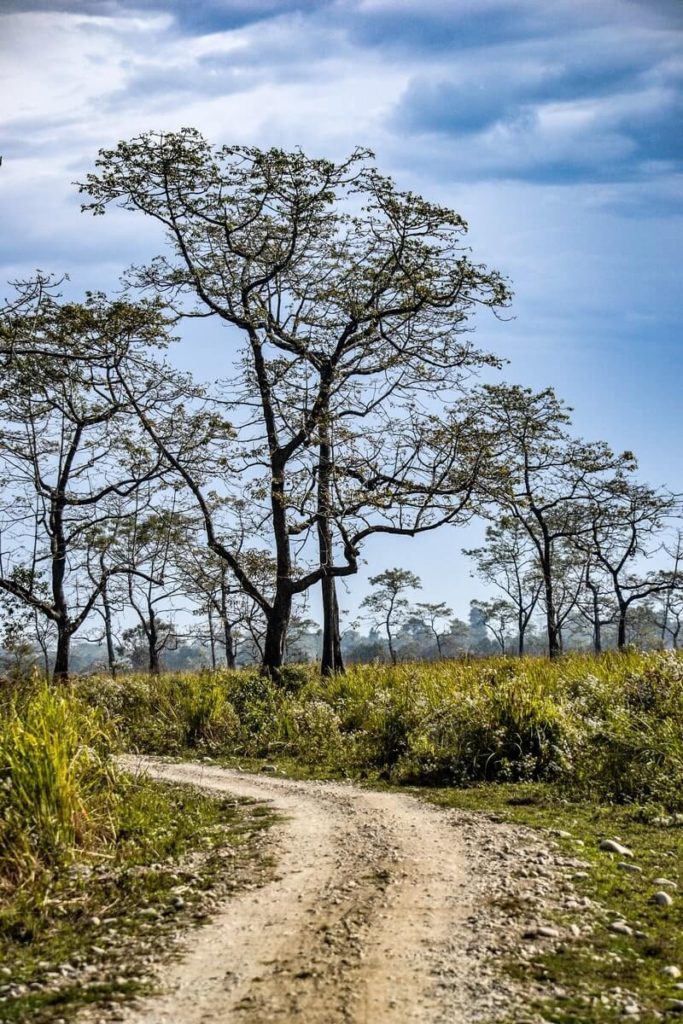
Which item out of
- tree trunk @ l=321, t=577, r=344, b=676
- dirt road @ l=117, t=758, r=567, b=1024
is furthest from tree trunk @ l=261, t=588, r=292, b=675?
dirt road @ l=117, t=758, r=567, b=1024

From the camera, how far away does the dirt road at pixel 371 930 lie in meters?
5.12

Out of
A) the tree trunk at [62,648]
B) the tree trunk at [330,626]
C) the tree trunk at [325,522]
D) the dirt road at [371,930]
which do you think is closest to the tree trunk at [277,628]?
the tree trunk at [325,522]

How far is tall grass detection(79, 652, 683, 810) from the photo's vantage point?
1149 centimetres

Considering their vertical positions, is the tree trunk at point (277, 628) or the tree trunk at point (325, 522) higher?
the tree trunk at point (325, 522)

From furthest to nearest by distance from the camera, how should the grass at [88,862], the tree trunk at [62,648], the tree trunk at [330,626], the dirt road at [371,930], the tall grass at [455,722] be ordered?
the tree trunk at [62,648] < the tree trunk at [330,626] < the tall grass at [455,722] < the grass at [88,862] < the dirt road at [371,930]

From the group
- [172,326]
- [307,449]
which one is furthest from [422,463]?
[172,326]

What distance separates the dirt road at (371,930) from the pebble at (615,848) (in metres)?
0.55

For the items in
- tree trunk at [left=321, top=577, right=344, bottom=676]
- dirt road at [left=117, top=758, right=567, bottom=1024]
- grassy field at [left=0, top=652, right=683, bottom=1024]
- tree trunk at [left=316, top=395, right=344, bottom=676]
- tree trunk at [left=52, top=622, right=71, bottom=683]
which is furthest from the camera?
tree trunk at [left=52, top=622, right=71, bottom=683]

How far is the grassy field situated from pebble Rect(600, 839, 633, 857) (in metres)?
0.12

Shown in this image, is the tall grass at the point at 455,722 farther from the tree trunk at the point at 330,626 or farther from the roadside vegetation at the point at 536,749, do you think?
the tree trunk at the point at 330,626

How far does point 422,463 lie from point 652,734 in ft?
33.8

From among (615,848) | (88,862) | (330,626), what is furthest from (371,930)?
(330,626)

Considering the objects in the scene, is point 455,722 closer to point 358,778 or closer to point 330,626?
point 358,778

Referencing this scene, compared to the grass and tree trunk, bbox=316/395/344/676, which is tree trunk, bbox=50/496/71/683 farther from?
the grass
